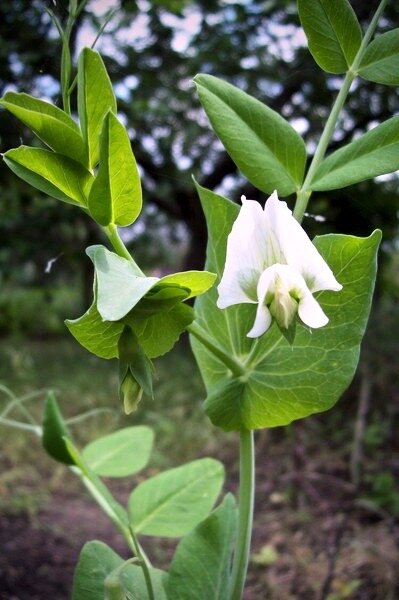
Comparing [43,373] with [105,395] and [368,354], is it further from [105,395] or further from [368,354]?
[368,354]

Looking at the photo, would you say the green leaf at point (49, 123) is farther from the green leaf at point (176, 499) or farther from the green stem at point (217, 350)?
the green leaf at point (176, 499)

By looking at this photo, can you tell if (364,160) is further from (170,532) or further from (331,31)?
(170,532)

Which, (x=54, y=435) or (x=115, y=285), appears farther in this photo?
(x=54, y=435)

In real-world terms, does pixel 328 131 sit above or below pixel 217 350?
above

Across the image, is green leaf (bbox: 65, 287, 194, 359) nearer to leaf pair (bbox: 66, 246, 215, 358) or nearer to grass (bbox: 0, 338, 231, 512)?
leaf pair (bbox: 66, 246, 215, 358)

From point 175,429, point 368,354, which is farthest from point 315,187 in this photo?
point 175,429

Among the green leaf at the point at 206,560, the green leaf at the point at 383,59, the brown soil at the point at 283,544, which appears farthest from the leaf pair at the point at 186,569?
the brown soil at the point at 283,544

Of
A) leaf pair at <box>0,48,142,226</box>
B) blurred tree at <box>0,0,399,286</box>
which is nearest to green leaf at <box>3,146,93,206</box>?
leaf pair at <box>0,48,142,226</box>

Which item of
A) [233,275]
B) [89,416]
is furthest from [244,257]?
[89,416]
